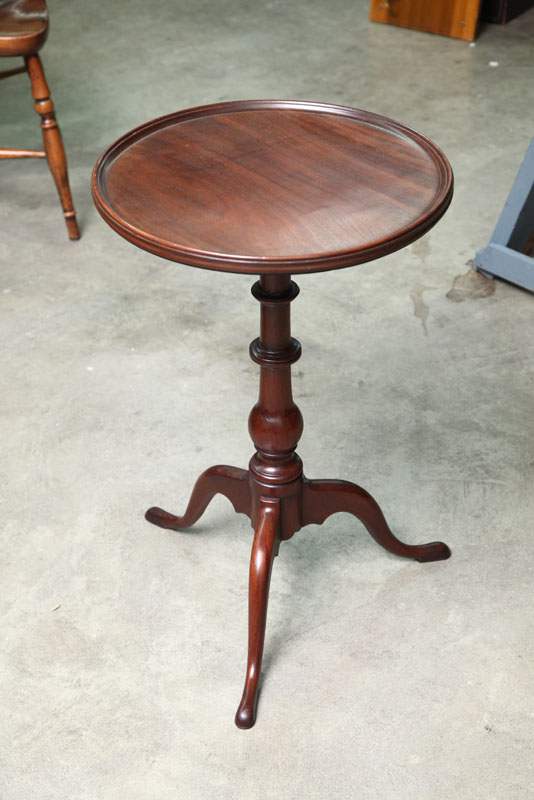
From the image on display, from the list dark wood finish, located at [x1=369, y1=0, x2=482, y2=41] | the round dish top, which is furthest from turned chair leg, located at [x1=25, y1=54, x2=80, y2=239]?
dark wood finish, located at [x1=369, y1=0, x2=482, y2=41]

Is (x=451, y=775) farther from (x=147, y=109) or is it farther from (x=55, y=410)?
(x=147, y=109)

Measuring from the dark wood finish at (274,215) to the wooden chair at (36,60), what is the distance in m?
1.15

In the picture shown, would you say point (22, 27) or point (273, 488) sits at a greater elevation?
point (22, 27)

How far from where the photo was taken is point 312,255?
3.51 feet

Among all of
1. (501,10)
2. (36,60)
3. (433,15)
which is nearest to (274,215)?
(36,60)

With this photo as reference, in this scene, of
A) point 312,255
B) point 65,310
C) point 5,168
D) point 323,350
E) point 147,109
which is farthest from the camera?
point 147,109

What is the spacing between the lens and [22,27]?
96.0 inches

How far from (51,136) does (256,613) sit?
70.3 inches

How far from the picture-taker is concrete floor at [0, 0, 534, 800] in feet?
4.54

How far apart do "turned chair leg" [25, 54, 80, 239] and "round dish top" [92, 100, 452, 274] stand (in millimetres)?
1227

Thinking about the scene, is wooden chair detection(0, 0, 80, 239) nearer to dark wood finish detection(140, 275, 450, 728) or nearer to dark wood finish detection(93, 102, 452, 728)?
dark wood finish detection(93, 102, 452, 728)

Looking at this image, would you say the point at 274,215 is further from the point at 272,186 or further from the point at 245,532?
the point at 245,532

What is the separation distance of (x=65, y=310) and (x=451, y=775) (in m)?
1.68

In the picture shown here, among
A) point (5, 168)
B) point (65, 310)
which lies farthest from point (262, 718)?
point (5, 168)
